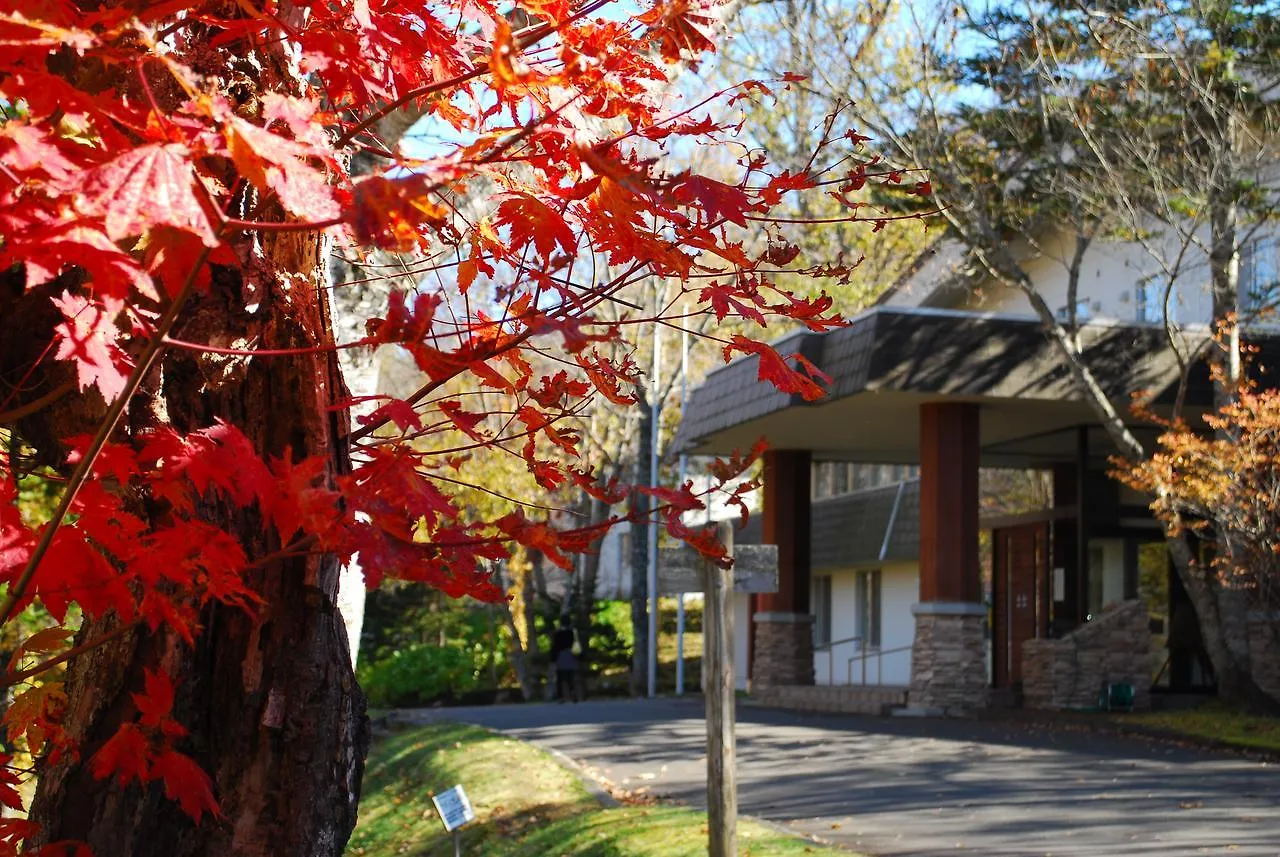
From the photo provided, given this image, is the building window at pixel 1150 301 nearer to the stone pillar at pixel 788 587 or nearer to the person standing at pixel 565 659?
the stone pillar at pixel 788 587

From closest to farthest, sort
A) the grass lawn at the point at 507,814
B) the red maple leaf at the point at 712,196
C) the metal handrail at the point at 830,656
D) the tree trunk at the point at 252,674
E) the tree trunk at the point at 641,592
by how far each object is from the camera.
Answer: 1. the red maple leaf at the point at 712,196
2. the tree trunk at the point at 252,674
3. the grass lawn at the point at 507,814
4. the metal handrail at the point at 830,656
5. the tree trunk at the point at 641,592

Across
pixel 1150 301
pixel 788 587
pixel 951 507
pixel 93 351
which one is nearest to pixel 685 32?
pixel 93 351

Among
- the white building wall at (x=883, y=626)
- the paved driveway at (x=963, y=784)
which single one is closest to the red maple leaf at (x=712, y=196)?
the paved driveway at (x=963, y=784)

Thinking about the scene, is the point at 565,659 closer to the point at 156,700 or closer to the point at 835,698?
the point at 835,698

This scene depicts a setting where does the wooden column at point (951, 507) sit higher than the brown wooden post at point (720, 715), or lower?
higher

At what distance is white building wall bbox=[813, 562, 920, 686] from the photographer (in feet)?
99.7

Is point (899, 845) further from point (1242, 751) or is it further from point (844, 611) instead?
point (844, 611)

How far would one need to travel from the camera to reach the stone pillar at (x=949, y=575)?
20.3m

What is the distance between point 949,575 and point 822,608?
47.3 ft

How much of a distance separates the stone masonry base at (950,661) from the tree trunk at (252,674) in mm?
17336

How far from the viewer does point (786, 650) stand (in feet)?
85.3

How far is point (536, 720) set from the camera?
21.7m

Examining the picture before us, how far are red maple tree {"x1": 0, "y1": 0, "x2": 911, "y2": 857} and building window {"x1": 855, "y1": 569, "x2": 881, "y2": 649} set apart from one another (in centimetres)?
2863

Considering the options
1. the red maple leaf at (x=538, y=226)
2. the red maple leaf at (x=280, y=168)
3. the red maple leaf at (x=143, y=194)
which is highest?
the red maple leaf at (x=538, y=226)
